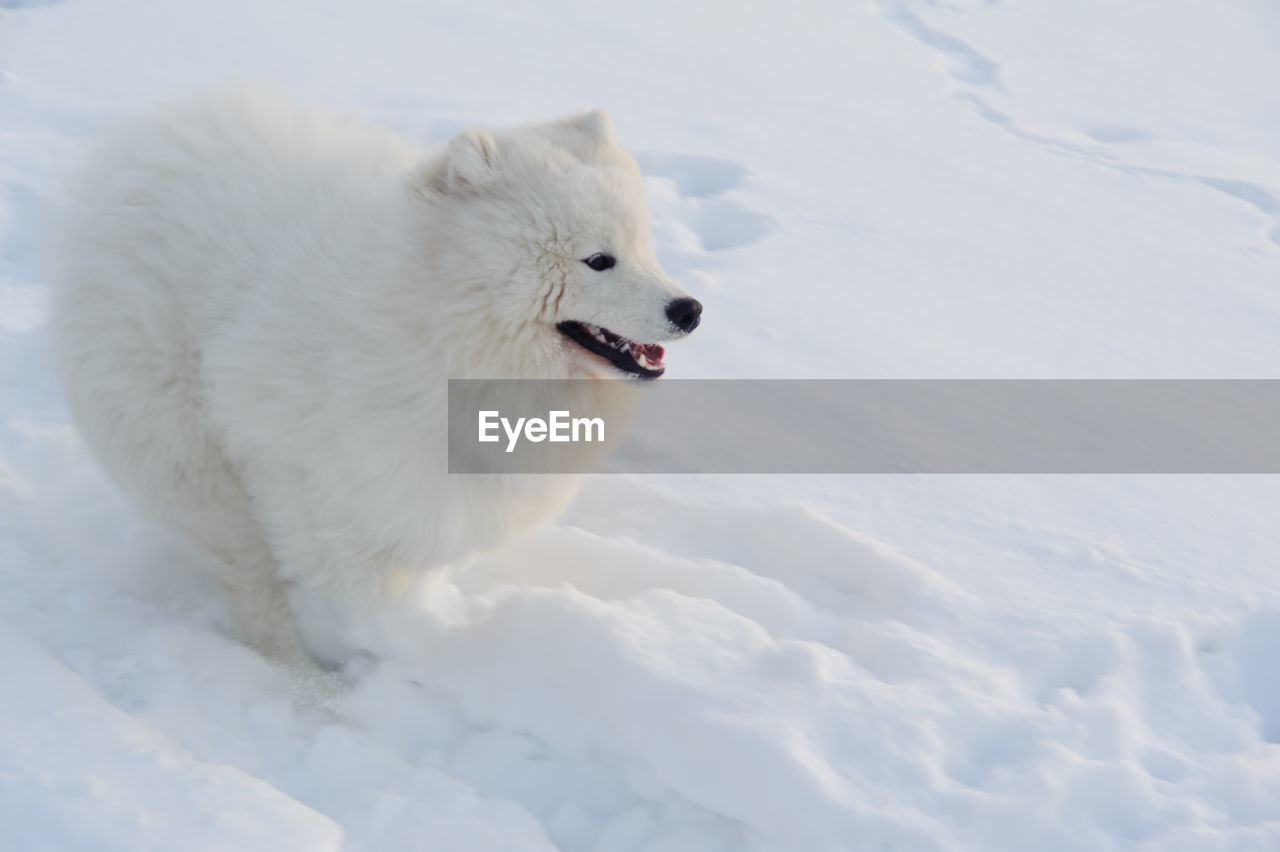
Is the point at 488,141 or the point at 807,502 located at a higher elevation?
the point at 488,141

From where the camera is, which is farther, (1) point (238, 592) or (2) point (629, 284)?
(1) point (238, 592)

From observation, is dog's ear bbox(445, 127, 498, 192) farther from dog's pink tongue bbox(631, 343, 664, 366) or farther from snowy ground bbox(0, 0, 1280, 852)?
snowy ground bbox(0, 0, 1280, 852)

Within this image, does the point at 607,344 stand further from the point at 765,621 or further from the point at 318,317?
the point at 765,621

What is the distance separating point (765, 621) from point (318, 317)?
1623 mm

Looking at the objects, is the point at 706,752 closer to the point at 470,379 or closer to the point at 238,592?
the point at 470,379

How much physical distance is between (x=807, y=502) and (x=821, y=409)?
0.70m

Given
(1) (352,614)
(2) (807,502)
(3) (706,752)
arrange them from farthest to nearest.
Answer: (2) (807,502) → (1) (352,614) → (3) (706,752)

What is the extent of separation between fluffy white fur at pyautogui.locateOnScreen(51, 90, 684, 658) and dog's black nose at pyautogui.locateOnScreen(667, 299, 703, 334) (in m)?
0.03

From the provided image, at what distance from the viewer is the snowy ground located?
8.45 feet

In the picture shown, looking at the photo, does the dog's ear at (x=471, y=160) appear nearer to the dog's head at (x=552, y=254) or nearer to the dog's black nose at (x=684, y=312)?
the dog's head at (x=552, y=254)

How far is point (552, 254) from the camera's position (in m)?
2.73

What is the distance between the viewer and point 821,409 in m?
4.40

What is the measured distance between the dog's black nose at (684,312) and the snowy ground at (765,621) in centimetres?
92

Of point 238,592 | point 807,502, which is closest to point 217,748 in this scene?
point 238,592
